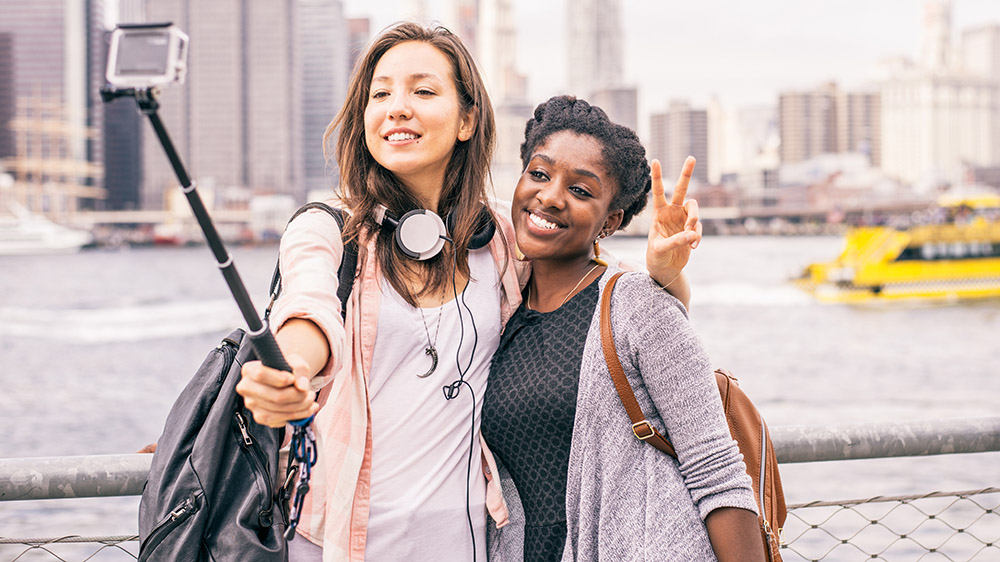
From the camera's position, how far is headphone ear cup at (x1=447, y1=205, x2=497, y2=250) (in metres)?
2.22

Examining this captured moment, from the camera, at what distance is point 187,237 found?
315 feet

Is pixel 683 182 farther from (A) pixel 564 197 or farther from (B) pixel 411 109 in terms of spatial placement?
(B) pixel 411 109

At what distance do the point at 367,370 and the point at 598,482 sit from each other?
591 mm

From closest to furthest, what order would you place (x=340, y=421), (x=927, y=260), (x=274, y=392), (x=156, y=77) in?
(x=156, y=77)
(x=274, y=392)
(x=340, y=421)
(x=927, y=260)

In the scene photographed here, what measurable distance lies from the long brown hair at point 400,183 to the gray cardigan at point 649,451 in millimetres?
475

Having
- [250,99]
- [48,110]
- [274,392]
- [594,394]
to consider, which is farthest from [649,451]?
[250,99]

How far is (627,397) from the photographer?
1.80 m

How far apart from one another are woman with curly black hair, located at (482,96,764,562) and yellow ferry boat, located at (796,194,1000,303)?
32.2 meters

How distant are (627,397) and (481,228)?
701 mm

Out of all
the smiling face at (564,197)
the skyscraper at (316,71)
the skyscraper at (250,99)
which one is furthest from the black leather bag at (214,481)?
the skyscraper at (316,71)

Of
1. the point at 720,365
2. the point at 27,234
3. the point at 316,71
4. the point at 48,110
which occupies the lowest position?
the point at 720,365

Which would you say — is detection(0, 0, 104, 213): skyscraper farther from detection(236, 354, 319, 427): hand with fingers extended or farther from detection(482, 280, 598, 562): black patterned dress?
detection(236, 354, 319, 427): hand with fingers extended

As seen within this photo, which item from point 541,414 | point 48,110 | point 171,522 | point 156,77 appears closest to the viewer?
point 156,77

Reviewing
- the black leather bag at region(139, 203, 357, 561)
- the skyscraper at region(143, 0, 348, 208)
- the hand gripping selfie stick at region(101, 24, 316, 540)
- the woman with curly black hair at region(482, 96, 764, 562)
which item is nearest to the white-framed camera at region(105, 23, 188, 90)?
the hand gripping selfie stick at region(101, 24, 316, 540)
